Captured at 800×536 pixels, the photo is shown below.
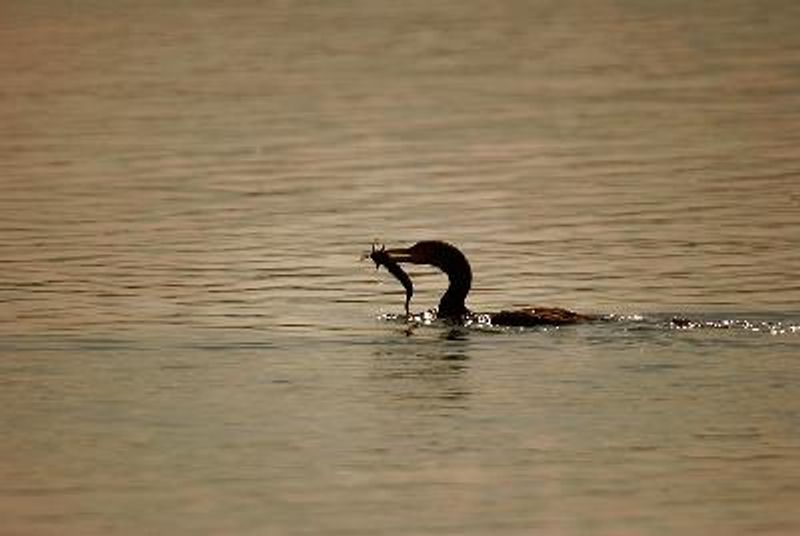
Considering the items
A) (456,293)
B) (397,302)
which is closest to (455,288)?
(456,293)

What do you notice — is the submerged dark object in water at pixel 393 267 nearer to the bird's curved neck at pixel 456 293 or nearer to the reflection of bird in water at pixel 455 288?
the reflection of bird in water at pixel 455 288

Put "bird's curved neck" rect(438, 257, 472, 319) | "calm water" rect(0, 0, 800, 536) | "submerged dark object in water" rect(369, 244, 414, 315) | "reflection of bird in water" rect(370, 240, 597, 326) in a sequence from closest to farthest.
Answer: "calm water" rect(0, 0, 800, 536)
"reflection of bird in water" rect(370, 240, 597, 326)
"bird's curved neck" rect(438, 257, 472, 319)
"submerged dark object in water" rect(369, 244, 414, 315)

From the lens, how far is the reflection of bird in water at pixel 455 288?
84.0 ft

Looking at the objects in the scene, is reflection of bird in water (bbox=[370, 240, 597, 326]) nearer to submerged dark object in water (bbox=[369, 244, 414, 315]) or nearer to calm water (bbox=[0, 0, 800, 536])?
submerged dark object in water (bbox=[369, 244, 414, 315])

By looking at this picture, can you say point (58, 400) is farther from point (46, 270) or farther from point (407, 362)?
point (46, 270)

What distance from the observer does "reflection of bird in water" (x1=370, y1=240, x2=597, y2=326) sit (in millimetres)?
25609

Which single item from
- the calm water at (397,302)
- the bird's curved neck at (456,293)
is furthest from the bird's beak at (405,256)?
the bird's curved neck at (456,293)

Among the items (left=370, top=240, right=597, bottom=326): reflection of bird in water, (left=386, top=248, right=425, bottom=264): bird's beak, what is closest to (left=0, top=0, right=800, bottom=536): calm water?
(left=370, top=240, right=597, bottom=326): reflection of bird in water

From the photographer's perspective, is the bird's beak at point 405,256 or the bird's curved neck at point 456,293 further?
the bird's beak at point 405,256

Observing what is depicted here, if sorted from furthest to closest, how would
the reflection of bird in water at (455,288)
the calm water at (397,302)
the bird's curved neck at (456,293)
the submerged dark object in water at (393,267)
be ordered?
the submerged dark object in water at (393,267)
the bird's curved neck at (456,293)
the reflection of bird in water at (455,288)
the calm water at (397,302)

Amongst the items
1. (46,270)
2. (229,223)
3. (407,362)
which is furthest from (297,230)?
(407,362)

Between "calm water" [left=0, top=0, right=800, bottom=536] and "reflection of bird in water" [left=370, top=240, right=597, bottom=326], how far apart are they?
0.96 feet

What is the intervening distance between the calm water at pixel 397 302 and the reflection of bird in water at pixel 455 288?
0.96ft

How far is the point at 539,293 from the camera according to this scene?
28.9m
